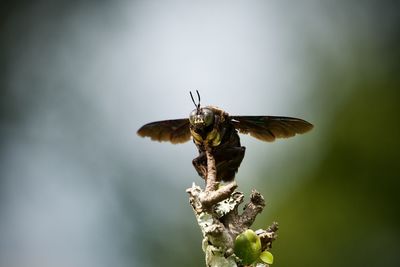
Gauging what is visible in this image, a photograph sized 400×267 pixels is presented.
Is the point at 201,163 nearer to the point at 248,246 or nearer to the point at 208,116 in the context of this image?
the point at 208,116

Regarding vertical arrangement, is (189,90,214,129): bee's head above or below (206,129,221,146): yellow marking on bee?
above

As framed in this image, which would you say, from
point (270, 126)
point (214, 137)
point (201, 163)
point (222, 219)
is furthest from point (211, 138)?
point (270, 126)

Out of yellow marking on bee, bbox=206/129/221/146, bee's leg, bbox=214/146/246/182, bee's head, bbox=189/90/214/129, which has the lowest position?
bee's leg, bbox=214/146/246/182

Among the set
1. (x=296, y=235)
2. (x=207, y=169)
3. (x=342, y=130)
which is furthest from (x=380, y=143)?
(x=207, y=169)

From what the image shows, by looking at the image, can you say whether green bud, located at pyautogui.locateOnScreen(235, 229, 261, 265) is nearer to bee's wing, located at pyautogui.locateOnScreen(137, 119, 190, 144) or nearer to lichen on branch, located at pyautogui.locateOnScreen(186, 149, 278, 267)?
lichen on branch, located at pyautogui.locateOnScreen(186, 149, 278, 267)

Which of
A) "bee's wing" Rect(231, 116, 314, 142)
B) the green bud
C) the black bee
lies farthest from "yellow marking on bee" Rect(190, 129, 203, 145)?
the green bud

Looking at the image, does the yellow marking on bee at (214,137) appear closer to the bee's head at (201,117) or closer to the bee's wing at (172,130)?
the bee's head at (201,117)

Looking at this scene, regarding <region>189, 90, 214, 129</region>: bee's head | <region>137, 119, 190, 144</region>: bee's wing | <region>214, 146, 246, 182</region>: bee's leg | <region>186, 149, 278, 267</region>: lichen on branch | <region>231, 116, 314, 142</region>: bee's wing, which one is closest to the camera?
<region>186, 149, 278, 267</region>: lichen on branch

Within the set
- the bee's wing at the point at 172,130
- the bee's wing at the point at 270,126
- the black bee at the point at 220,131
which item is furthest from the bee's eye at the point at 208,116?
the bee's wing at the point at 172,130
